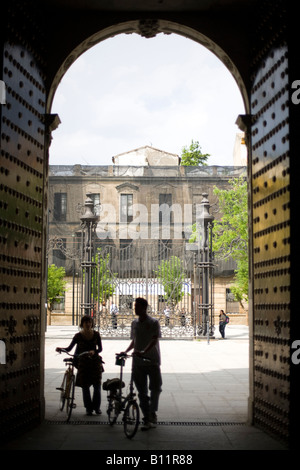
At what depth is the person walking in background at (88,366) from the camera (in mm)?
7828

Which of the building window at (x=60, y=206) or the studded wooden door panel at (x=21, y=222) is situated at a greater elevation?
the building window at (x=60, y=206)

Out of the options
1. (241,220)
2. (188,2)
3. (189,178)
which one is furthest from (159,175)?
(188,2)

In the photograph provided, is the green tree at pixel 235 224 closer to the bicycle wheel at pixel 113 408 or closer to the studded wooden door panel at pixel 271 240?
the studded wooden door panel at pixel 271 240

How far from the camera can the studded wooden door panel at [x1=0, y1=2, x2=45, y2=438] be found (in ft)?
20.2

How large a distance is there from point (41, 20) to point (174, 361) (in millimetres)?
9959

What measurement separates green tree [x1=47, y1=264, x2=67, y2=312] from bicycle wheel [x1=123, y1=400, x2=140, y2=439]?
30.5m

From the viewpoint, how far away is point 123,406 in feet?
23.2

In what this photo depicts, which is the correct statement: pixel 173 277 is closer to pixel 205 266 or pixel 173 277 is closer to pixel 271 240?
pixel 205 266

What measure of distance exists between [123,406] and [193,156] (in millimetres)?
42887

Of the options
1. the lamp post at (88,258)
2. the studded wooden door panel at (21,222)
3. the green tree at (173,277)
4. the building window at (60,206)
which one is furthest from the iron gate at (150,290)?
the building window at (60,206)

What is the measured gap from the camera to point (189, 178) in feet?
138

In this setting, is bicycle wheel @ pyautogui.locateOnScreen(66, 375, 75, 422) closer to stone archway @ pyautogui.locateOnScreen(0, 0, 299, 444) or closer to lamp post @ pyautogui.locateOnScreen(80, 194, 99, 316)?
stone archway @ pyautogui.locateOnScreen(0, 0, 299, 444)

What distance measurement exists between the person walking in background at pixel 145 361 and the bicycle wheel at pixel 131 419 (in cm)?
43

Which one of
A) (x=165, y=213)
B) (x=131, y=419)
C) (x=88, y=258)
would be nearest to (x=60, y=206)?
(x=165, y=213)
